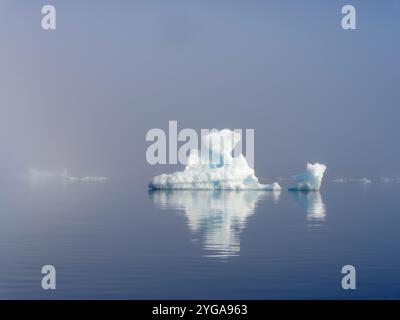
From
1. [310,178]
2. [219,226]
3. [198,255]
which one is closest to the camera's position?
[198,255]

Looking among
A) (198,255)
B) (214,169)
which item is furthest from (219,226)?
(214,169)

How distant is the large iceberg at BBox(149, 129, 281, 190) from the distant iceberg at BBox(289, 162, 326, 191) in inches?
224

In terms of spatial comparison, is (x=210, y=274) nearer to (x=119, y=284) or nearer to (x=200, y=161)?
(x=119, y=284)

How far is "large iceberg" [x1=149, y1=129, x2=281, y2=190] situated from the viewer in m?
70.0

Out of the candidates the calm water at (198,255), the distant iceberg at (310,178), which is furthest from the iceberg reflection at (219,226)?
the distant iceberg at (310,178)

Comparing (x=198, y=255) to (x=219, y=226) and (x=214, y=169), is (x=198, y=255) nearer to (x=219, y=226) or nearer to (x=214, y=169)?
(x=219, y=226)

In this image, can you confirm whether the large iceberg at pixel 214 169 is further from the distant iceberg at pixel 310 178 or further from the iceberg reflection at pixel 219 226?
the iceberg reflection at pixel 219 226

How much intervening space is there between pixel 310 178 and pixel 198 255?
49087mm

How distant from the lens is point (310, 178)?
2781 inches

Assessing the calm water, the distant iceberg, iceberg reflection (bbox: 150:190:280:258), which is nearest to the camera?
the calm water

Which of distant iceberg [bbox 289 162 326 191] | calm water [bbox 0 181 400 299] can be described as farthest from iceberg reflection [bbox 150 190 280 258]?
distant iceberg [bbox 289 162 326 191]

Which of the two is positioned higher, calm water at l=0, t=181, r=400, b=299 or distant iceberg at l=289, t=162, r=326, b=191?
distant iceberg at l=289, t=162, r=326, b=191

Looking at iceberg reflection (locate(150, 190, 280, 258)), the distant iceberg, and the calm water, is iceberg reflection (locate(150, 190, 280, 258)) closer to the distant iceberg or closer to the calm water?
the calm water
